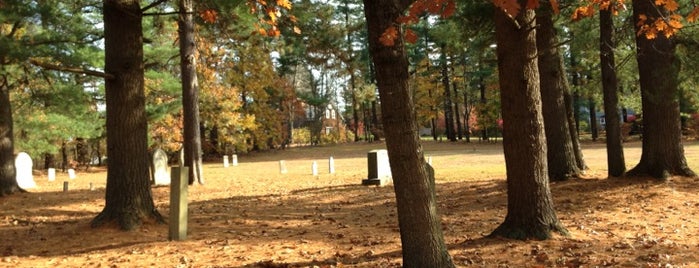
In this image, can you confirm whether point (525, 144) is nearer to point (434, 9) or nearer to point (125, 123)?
point (434, 9)

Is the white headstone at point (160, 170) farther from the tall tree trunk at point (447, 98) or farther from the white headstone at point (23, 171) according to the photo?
the tall tree trunk at point (447, 98)

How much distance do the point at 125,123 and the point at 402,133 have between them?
16.2 feet

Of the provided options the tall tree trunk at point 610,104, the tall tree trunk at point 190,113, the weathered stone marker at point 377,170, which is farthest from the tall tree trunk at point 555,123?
the tall tree trunk at point 190,113

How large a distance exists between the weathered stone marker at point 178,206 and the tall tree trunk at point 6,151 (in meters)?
9.77

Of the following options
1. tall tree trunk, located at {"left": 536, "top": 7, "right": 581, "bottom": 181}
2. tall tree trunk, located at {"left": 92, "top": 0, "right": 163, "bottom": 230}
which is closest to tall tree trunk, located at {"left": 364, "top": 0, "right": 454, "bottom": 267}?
tall tree trunk, located at {"left": 92, "top": 0, "right": 163, "bottom": 230}

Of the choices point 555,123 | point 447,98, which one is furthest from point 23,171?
point 447,98

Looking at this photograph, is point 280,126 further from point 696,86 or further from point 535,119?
point 535,119

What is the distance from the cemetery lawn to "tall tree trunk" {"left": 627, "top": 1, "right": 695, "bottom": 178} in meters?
0.36

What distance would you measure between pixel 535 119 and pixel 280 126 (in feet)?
138

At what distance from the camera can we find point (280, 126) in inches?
1882

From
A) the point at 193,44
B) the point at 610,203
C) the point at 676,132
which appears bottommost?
the point at 610,203

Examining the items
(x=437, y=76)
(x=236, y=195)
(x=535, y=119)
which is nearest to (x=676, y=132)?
(x=535, y=119)

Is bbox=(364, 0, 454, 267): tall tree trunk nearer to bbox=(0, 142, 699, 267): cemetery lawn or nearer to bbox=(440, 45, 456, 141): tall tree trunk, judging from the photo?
bbox=(0, 142, 699, 267): cemetery lawn

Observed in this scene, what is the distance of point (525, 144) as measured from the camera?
6.55 m
